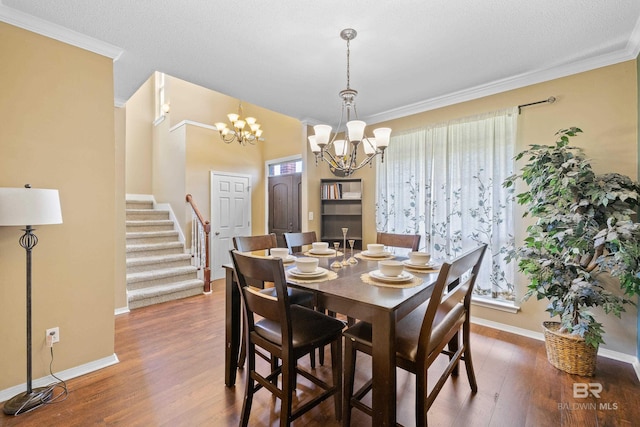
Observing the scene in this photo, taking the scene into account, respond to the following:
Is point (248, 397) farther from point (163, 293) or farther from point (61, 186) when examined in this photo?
point (163, 293)

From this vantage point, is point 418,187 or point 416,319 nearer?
point 416,319

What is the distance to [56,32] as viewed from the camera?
2004 millimetres

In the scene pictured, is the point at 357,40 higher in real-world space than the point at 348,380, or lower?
higher

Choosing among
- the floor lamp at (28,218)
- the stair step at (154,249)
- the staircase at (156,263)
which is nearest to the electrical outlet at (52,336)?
the floor lamp at (28,218)

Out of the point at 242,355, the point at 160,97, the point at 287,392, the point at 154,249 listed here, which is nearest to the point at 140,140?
the point at 160,97

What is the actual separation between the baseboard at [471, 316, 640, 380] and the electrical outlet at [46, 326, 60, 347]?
3.77 meters

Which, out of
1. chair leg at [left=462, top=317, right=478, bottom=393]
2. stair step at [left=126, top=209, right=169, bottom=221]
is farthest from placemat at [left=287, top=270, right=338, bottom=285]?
stair step at [left=126, top=209, right=169, bottom=221]

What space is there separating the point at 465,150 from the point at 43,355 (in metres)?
4.10

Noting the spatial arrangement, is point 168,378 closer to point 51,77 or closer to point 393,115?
point 51,77

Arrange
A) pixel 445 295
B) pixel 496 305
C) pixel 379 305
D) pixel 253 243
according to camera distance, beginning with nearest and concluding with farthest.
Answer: pixel 379 305 → pixel 445 295 → pixel 253 243 → pixel 496 305

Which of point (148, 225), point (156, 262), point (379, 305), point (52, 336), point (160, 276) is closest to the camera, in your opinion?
point (379, 305)

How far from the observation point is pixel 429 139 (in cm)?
338

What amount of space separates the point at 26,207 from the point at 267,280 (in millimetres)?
1570

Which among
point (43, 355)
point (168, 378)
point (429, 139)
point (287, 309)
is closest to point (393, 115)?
point (429, 139)
